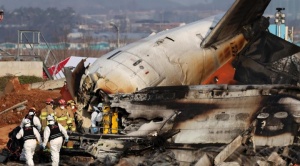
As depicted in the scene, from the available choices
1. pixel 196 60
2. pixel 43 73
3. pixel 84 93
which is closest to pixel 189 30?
pixel 196 60

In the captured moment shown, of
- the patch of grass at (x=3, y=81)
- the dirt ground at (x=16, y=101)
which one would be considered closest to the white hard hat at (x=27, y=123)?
the dirt ground at (x=16, y=101)

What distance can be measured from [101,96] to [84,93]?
642mm

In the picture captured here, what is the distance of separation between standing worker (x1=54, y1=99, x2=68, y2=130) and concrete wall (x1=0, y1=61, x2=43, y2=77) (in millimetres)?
22811

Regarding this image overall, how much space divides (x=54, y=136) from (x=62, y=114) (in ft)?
7.66

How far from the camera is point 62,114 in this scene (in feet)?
74.5

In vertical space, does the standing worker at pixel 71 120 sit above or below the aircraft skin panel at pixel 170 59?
below

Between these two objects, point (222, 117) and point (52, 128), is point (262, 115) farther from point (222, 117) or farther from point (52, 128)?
point (52, 128)

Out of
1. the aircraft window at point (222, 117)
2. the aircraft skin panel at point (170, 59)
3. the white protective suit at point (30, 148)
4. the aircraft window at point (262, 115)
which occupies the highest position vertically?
the aircraft skin panel at point (170, 59)

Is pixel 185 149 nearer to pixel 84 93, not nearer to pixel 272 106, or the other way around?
pixel 272 106

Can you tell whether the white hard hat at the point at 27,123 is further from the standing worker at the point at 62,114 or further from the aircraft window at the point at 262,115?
the aircraft window at the point at 262,115

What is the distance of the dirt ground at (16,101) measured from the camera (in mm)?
31938

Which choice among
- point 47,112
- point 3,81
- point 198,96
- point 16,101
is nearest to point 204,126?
point 198,96

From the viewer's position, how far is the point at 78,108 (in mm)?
23297

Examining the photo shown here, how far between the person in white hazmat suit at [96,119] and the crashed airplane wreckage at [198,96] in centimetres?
22
